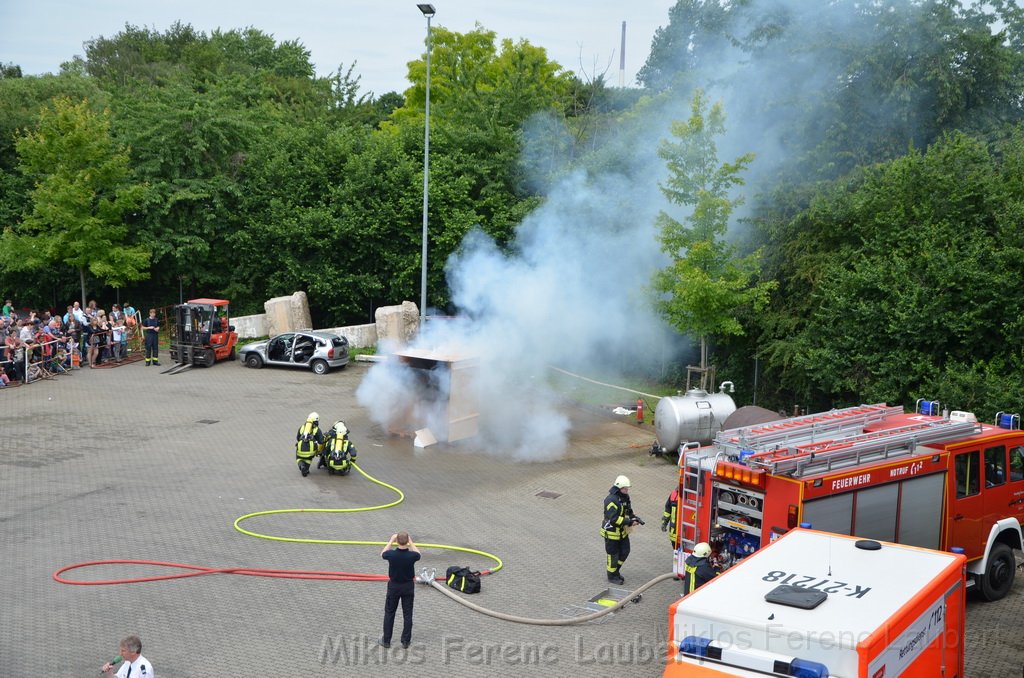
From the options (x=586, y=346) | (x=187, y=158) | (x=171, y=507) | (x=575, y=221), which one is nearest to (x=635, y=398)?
(x=586, y=346)

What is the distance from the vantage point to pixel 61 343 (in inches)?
1033

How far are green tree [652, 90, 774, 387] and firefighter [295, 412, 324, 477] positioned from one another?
8.57 metres

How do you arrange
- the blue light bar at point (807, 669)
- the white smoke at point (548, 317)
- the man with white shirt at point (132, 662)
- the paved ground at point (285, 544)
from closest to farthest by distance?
the blue light bar at point (807, 669)
the man with white shirt at point (132, 662)
the paved ground at point (285, 544)
the white smoke at point (548, 317)

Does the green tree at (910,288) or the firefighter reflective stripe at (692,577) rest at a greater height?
the green tree at (910,288)

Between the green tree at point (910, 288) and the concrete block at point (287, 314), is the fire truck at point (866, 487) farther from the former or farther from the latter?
the concrete block at point (287, 314)

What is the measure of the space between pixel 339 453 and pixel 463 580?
5768 mm

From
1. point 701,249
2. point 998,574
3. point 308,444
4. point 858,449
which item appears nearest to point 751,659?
point 858,449

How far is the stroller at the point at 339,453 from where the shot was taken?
1697cm

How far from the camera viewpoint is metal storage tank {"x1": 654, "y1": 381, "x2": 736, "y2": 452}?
18531 mm

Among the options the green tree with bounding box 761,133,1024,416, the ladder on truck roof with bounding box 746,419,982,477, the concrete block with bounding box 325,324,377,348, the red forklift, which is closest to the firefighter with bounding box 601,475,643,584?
the ladder on truck roof with bounding box 746,419,982,477

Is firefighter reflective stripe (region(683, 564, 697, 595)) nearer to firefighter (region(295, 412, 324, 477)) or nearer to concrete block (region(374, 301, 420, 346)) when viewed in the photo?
firefighter (region(295, 412, 324, 477))

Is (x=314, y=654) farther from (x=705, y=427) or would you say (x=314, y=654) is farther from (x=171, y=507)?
(x=705, y=427)

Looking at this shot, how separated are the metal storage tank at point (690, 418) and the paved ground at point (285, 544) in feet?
2.10

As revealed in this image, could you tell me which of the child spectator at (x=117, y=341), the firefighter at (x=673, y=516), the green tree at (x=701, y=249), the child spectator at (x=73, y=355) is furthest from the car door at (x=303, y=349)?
the firefighter at (x=673, y=516)
